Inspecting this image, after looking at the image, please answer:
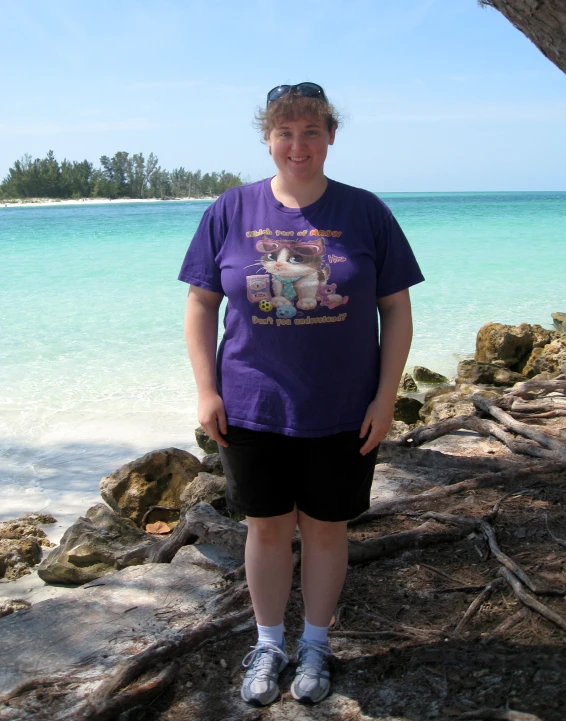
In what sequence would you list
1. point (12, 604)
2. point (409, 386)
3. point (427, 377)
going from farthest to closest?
point (427, 377), point (409, 386), point (12, 604)

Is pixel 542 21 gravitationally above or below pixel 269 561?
above

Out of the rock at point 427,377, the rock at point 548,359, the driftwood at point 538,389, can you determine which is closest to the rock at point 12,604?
the driftwood at point 538,389

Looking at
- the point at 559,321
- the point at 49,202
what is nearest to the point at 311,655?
the point at 559,321

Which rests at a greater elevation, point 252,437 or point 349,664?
point 252,437

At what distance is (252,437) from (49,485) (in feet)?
12.8

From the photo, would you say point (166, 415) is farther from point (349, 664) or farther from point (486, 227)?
point (486, 227)

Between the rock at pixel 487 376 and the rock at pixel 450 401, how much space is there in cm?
58

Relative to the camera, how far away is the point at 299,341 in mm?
2012

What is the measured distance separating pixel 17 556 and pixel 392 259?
2.97 meters

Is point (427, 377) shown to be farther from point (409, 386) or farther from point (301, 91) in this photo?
point (301, 91)

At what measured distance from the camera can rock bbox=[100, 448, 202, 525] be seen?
473cm

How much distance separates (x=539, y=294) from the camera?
15.7 m

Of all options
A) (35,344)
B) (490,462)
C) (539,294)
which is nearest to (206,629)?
(490,462)

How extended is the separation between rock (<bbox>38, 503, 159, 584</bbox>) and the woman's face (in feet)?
7.13
